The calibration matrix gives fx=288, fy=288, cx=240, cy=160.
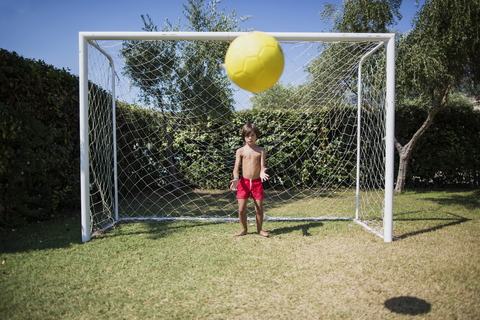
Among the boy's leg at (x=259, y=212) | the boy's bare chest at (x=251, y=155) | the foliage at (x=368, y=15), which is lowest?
the boy's leg at (x=259, y=212)

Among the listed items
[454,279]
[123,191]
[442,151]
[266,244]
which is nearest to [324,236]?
[266,244]

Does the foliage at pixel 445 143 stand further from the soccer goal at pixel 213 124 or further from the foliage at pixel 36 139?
the foliage at pixel 36 139

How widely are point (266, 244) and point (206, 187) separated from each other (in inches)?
153

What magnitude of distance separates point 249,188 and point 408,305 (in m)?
2.32

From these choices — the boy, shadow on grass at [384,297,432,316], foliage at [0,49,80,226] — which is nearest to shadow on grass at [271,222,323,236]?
the boy

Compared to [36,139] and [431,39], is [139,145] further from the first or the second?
[431,39]

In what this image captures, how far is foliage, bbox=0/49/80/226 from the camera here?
3967 mm

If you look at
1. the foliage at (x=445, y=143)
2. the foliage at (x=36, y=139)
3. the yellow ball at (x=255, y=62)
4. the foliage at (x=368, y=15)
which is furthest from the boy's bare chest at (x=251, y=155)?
the foliage at (x=445, y=143)

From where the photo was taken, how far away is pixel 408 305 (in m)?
2.29

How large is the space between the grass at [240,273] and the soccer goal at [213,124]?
0.57 meters

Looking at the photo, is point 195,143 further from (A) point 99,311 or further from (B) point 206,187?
(A) point 99,311

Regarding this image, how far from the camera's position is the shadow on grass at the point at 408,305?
2197 millimetres

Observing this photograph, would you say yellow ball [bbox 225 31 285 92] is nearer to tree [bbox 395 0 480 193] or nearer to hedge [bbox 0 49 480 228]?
hedge [bbox 0 49 480 228]

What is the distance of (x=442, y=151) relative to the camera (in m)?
8.07
